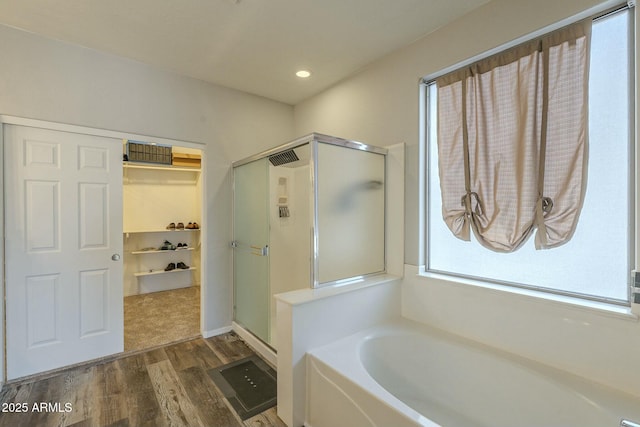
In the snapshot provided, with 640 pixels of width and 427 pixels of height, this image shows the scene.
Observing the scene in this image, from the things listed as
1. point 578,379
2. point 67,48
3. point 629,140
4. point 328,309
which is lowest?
point 578,379

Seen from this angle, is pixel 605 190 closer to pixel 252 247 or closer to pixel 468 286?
pixel 468 286

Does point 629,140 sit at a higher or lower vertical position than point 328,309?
higher

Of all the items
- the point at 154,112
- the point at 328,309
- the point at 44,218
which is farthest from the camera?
the point at 154,112

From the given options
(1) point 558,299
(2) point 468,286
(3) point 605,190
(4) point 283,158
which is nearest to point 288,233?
(4) point 283,158

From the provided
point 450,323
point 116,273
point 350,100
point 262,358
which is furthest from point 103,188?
point 450,323

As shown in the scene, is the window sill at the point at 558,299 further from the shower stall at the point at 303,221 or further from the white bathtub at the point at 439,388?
the shower stall at the point at 303,221

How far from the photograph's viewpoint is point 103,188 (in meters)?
2.55

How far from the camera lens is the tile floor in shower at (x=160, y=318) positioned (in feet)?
9.56

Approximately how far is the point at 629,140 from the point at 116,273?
3759mm

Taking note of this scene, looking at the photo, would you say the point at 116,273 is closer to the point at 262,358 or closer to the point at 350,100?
the point at 262,358

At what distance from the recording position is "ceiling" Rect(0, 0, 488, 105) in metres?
1.92

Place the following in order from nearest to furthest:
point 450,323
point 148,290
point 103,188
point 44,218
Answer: point 450,323
point 44,218
point 103,188
point 148,290

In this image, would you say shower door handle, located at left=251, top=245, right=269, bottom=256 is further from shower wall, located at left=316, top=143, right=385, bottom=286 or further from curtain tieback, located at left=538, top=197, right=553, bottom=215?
curtain tieback, located at left=538, top=197, right=553, bottom=215

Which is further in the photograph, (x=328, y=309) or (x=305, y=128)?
(x=305, y=128)
